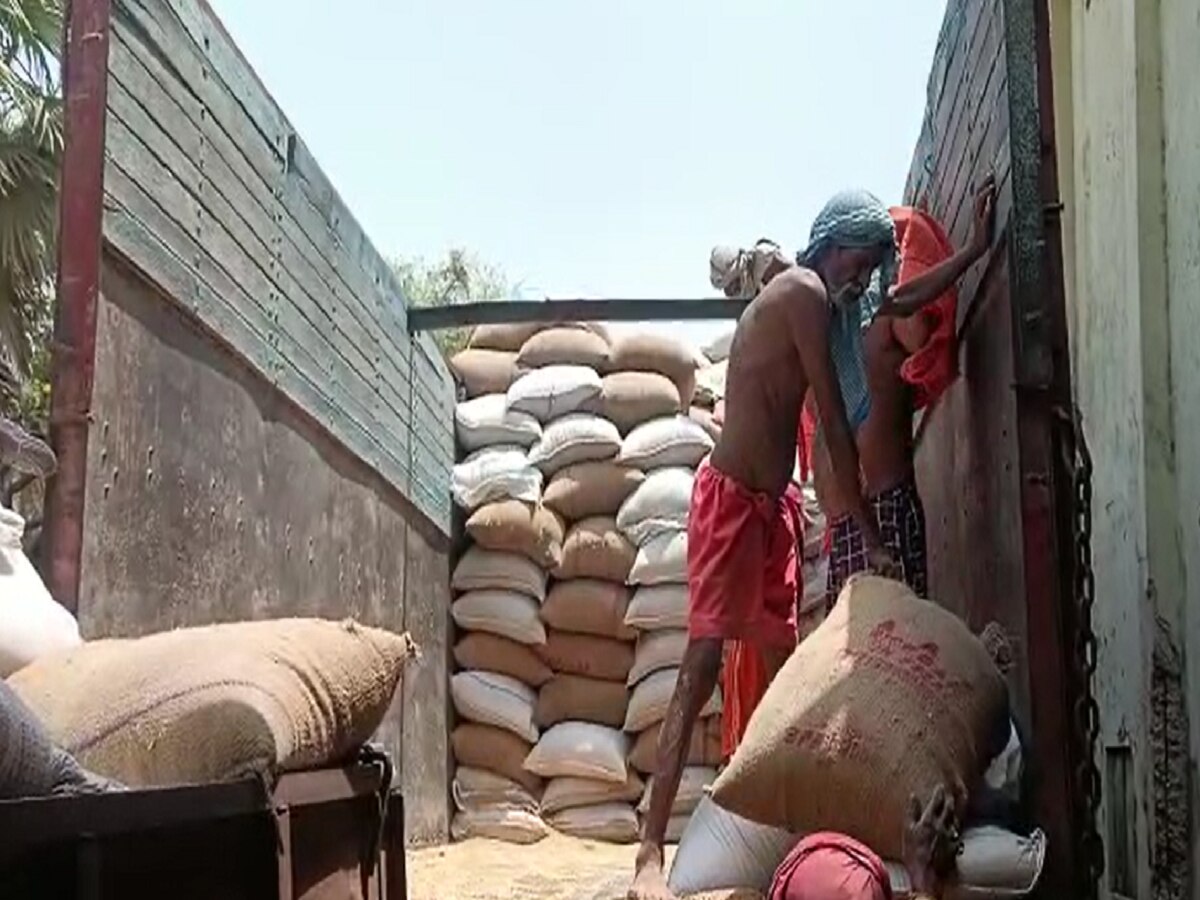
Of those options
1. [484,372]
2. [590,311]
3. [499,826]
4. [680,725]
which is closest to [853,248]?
[680,725]

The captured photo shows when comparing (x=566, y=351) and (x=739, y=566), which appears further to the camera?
(x=566, y=351)

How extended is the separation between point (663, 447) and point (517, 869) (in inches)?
65.5

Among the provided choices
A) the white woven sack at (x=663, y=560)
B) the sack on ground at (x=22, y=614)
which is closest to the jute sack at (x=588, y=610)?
the white woven sack at (x=663, y=560)

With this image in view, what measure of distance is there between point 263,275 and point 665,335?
3.21 m

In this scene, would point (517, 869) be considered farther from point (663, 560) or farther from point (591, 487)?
point (591, 487)

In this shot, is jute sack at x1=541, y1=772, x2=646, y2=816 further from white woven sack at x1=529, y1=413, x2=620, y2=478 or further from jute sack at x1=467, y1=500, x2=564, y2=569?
white woven sack at x1=529, y1=413, x2=620, y2=478

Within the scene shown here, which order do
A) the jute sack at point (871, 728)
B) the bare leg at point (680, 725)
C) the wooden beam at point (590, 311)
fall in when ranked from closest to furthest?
the jute sack at point (871, 728) → the bare leg at point (680, 725) → the wooden beam at point (590, 311)

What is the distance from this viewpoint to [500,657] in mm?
6062

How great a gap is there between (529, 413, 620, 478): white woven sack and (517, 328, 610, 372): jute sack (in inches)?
14.6

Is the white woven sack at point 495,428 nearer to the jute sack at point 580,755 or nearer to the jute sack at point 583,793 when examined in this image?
the jute sack at point 580,755

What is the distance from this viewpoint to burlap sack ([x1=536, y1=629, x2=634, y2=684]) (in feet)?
20.2

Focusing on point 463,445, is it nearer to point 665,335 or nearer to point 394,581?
point 665,335

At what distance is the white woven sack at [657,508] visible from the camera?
601 centimetres

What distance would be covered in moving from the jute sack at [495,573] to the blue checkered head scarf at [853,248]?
2967mm
